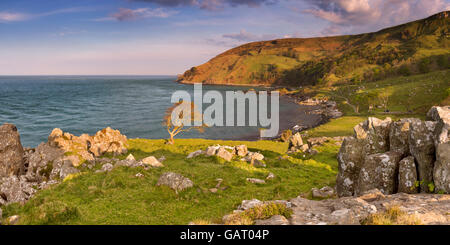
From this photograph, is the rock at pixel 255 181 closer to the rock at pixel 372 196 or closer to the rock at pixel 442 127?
the rock at pixel 372 196

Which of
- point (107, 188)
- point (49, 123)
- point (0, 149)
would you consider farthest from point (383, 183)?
point (49, 123)

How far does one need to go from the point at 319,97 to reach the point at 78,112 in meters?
164

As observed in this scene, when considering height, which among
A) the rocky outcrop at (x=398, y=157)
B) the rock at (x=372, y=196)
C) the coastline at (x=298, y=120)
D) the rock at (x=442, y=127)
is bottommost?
the coastline at (x=298, y=120)

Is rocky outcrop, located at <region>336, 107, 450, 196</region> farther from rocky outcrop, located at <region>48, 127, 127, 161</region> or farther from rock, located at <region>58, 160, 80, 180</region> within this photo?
rocky outcrop, located at <region>48, 127, 127, 161</region>

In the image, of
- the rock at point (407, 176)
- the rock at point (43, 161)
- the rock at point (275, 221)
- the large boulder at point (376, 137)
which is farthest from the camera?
the rock at point (43, 161)

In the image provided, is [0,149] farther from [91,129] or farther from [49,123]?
[49,123]

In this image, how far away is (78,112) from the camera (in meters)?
146

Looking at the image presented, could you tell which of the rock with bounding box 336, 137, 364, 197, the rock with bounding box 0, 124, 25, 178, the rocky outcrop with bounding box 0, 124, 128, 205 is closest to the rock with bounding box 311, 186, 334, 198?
the rock with bounding box 336, 137, 364, 197

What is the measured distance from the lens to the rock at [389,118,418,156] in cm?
1745

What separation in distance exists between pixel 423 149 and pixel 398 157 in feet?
5.45

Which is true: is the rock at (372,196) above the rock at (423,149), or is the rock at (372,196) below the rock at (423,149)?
below

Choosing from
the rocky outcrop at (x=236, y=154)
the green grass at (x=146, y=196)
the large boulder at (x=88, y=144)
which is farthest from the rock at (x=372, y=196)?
the large boulder at (x=88, y=144)

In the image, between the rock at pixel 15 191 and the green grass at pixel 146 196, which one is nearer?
the green grass at pixel 146 196

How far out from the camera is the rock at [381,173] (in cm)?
1659
